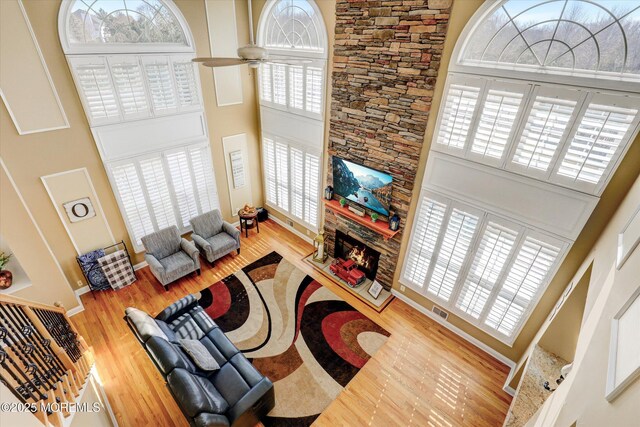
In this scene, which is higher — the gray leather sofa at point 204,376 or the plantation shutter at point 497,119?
the plantation shutter at point 497,119

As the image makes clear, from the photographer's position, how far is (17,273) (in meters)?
4.85

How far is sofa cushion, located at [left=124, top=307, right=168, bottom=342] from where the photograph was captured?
12.3ft

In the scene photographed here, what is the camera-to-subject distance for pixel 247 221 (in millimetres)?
7719

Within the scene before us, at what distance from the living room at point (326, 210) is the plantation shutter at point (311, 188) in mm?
53

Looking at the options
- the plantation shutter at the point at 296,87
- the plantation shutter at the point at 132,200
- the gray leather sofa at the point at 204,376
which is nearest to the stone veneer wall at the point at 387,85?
the plantation shutter at the point at 296,87

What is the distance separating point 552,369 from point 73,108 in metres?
7.96

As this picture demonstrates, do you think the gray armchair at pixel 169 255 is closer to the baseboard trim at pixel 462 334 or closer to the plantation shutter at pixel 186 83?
the plantation shutter at pixel 186 83

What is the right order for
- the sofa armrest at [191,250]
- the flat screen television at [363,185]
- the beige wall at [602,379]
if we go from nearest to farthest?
the beige wall at [602,379] < the flat screen television at [363,185] < the sofa armrest at [191,250]

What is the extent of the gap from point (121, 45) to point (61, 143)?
1.91 metres

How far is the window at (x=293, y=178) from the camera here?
6.68 m

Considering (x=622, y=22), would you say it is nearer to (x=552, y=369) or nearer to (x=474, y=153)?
(x=474, y=153)

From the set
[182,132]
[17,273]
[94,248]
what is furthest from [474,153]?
[17,273]

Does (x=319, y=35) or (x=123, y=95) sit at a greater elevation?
(x=319, y=35)

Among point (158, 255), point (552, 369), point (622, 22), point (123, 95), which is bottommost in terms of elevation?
point (158, 255)
